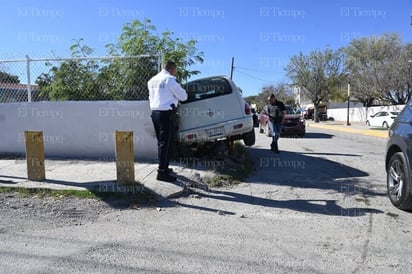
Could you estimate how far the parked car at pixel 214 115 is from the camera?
285 inches

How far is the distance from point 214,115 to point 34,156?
11.0ft

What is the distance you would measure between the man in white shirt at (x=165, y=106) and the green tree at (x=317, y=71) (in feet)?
144

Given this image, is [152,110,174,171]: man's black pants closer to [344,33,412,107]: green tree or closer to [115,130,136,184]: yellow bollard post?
[115,130,136,184]: yellow bollard post

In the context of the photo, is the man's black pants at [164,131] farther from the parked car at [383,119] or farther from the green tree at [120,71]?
the parked car at [383,119]

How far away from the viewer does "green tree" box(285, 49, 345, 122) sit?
46625 millimetres

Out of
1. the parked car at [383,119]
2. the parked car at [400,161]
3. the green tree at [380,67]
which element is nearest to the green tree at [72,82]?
the parked car at [400,161]

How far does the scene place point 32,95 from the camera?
8500 mm

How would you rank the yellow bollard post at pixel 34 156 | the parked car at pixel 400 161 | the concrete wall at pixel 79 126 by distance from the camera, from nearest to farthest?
1. the parked car at pixel 400 161
2. the yellow bollard post at pixel 34 156
3. the concrete wall at pixel 79 126

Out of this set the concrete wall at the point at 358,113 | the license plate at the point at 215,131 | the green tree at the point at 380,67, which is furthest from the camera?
the concrete wall at the point at 358,113

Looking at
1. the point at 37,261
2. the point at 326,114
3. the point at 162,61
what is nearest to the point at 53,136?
the point at 162,61

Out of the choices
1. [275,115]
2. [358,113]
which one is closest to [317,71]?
[358,113]

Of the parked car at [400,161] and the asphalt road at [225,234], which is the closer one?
the asphalt road at [225,234]

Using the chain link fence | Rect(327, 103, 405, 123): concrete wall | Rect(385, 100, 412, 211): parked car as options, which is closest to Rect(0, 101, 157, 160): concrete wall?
the chain link fence

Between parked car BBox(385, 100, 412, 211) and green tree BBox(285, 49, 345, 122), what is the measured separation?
143 feet
